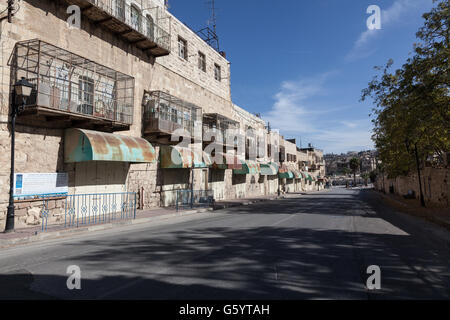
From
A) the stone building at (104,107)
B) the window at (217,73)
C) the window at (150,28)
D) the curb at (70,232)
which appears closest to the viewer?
the curb at (70,232)

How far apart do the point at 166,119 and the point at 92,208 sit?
797cm

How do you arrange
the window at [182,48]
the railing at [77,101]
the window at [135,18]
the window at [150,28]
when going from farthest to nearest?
the window at [182,48] < the window at [150,28] < the window at [135,18] < the railing at [77,101]

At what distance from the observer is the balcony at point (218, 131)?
79.8ft

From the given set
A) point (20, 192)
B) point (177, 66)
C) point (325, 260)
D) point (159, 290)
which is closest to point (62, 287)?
point (159, 290)

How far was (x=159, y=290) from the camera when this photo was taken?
4.19m

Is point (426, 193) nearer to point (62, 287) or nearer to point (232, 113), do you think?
point (232, 113)

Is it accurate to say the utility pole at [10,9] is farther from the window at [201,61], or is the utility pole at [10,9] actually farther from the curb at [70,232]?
the window at [201,61]

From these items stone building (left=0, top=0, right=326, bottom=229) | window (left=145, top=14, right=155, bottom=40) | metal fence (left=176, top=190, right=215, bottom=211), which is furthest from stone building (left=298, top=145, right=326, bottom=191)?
window (left=145, top=14, right=155, bottom=40)

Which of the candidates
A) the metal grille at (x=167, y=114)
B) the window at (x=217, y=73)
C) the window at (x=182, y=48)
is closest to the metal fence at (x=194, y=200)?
the metal grille at (x=167, y=114)

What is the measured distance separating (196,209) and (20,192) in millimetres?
9838

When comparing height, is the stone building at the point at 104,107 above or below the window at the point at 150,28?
below

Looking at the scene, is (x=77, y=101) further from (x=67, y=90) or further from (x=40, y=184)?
(x=40, y=184)

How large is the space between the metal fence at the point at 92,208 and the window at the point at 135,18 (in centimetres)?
1098

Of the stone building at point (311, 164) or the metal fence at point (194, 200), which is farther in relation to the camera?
the stone building at point (311, 164)
